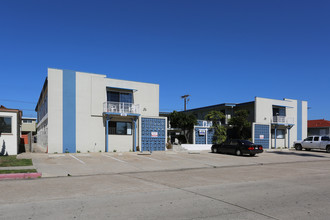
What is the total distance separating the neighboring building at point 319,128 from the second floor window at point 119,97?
126 feet

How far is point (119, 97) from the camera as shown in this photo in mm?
26156

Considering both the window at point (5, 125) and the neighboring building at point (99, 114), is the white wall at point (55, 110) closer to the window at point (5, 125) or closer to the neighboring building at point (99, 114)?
the neighboring building at point (99, 114)

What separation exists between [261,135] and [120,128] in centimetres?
1887

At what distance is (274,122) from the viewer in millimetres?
36219

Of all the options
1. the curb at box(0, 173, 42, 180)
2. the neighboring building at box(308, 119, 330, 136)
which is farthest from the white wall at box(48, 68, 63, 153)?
the neighboring building at box(308, 119, 330, 136)

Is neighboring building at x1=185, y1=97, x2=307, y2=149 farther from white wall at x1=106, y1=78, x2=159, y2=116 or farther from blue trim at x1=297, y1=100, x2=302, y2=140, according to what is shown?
white wall at x1=106, y1=78, x2=159, y2=116

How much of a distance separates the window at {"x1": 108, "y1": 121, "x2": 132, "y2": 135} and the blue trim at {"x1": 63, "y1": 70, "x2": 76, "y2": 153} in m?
3.44

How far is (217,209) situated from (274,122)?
107 ft

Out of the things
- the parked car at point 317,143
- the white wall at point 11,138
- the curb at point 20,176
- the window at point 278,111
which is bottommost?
the parked car at point 317,143

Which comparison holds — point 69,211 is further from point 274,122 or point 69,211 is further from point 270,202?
point 274,122

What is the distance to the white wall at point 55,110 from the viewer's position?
22.4 meters

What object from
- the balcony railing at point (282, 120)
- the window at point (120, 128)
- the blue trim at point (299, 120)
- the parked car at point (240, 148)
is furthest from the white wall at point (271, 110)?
the window at point (120, 128)

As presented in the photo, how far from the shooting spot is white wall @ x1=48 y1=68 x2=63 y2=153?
73.4ft

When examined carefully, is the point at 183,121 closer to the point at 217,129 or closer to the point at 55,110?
the point at 217,129
